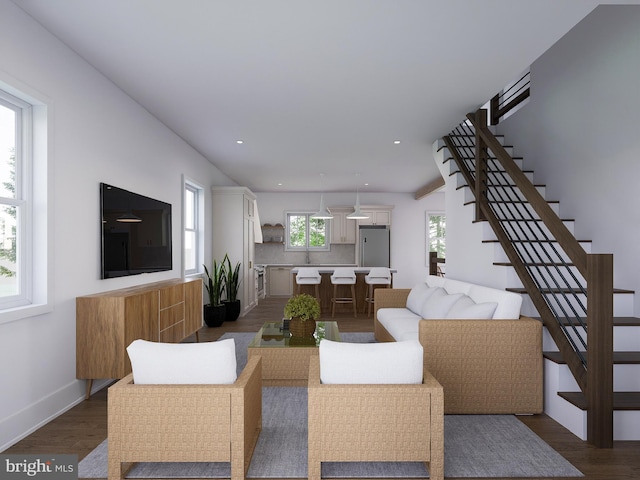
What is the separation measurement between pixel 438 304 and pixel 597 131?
219 cm

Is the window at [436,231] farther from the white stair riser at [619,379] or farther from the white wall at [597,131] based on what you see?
the white stair riser at [619,379]

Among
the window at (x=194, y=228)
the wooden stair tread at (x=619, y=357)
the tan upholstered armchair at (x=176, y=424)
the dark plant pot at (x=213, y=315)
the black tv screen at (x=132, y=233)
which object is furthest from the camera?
the window at (x=194, y=228)

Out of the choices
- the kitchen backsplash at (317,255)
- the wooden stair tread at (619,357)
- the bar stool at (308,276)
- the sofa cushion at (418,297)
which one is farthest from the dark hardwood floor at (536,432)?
the kitchen backsplash at (317,255)

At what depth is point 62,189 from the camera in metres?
3.15

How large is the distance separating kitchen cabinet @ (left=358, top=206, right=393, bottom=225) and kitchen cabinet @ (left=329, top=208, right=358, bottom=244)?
27 centimetres

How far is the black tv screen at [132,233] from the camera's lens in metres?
3.79

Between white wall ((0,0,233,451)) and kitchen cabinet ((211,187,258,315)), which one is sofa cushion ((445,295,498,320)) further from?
kitchen cabinet ((211,187,258,315))

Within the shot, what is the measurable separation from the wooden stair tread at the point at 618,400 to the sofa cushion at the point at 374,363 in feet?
4.25

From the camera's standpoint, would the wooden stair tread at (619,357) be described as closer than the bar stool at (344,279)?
Yes

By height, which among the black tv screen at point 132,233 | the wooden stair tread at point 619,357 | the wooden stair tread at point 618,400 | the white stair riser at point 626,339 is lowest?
the wooden stair tread at point 618,400

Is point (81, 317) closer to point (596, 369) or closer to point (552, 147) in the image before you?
point (596, 369)

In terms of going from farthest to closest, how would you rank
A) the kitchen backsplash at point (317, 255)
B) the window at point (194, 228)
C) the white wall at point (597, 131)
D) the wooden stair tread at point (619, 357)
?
the kitchen backsplash at point (317, 255) < the window at point (194, 228) < the white wall at point (597, 131) < the wooden stair tread at point (619, 357)

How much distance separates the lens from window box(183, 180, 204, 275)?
6.58 meters

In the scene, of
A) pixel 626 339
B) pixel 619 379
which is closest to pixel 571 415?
pixel 619 379
